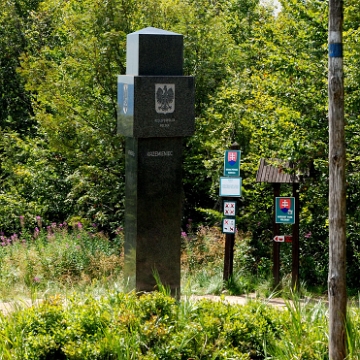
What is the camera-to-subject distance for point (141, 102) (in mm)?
10117

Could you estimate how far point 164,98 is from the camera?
33.7 feet

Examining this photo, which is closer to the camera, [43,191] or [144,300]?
[144,300]

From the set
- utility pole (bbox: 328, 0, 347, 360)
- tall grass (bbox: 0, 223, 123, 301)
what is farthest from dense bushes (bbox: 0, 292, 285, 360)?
tall grass (bbox: 0, 223, 123, 301)

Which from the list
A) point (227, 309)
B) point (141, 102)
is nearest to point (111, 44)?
point (141, 102)

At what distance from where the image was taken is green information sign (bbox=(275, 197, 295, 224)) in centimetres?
1308

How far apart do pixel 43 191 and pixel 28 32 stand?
5249 mm

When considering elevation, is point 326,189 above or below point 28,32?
below

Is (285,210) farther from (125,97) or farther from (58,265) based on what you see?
(125,97)

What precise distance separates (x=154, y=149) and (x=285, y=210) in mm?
3510

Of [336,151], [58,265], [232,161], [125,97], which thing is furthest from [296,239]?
[336,151]

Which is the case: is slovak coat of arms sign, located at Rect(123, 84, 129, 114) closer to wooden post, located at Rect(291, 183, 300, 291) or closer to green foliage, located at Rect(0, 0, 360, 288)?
green foliage, located at Rect(0, 0, 360, 288)

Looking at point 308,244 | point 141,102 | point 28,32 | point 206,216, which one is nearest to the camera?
point 141,102

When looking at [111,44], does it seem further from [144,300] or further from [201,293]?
[144,300]

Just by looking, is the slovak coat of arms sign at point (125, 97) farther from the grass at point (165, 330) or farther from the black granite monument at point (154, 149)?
the grass at point (165, 330)
